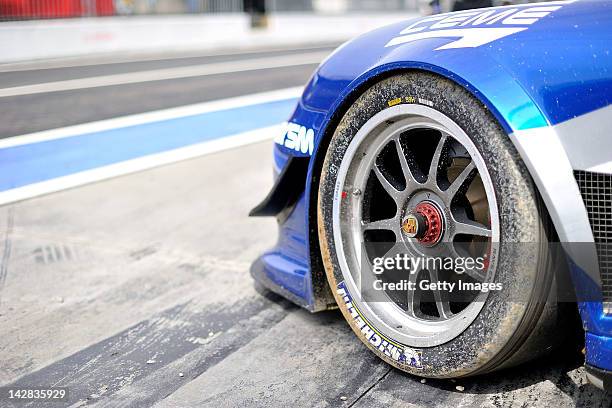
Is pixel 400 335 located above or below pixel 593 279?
below

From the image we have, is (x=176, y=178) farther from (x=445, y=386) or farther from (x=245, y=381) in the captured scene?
(x=445, y=386)

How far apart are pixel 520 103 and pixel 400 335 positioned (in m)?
0.88

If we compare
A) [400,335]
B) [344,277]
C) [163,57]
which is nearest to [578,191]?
[400,335]

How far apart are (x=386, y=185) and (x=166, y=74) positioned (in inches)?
434

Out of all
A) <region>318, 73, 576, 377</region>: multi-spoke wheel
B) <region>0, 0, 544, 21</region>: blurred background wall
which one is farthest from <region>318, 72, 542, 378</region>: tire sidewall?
<region>0, 0, 544, 21</region>: blurred background wall

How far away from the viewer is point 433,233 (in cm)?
234

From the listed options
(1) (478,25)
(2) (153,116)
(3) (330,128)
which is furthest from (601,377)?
(2) (153,116)

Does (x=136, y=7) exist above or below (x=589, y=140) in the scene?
above

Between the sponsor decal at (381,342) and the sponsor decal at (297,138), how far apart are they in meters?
0.55

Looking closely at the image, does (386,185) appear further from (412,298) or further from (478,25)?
(478,25)

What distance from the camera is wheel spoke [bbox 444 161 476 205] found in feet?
7.28

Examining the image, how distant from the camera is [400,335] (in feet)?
7.72

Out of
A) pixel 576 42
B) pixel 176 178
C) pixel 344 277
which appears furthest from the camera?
pixel 176 178

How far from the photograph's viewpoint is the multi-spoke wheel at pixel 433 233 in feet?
6.58
